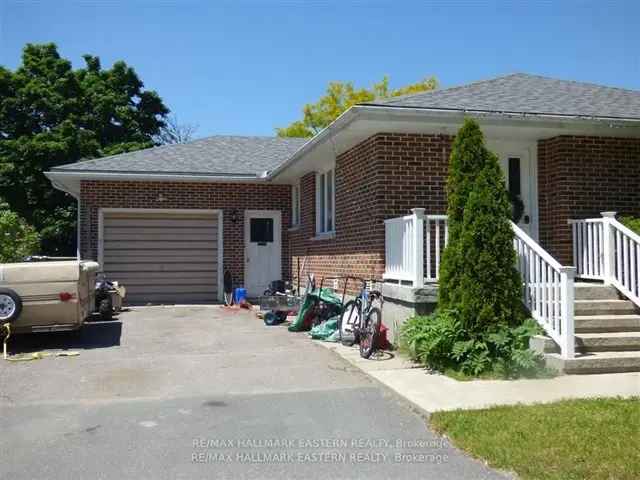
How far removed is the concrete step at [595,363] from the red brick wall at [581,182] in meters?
2.68

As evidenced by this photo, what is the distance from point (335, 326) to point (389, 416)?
15.1ft

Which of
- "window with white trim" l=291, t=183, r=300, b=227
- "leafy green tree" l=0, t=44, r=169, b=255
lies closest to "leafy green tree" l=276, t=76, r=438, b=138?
"leafy green tree" l=0, t=44, r=169, b=255

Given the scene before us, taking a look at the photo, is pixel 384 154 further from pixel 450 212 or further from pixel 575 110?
pixel 575 110

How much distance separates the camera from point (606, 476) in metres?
4.18

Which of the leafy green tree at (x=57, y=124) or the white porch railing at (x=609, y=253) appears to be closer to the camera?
the white porch railing at (x=609, y=253)

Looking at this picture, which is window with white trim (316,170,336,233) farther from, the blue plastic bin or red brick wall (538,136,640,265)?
red brick wall (538,136,640,265)

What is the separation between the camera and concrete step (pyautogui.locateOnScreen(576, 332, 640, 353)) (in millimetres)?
7699

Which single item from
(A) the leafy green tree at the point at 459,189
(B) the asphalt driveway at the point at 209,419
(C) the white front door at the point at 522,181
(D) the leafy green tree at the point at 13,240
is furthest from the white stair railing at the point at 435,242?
(D) the leafy green tree at the point at 13,240

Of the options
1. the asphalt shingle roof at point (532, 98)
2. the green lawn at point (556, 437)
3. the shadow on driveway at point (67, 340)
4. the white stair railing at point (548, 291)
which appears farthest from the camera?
the shadow on driveway at point (67, 340)

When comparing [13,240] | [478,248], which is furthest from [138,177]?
[478,248]

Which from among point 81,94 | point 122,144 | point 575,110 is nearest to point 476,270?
point 575,110

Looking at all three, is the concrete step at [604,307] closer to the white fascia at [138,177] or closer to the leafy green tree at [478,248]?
the leafy green tree at [478,248]

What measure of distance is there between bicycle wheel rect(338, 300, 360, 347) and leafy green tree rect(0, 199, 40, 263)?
31.3ft

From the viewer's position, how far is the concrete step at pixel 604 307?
8320 mm
